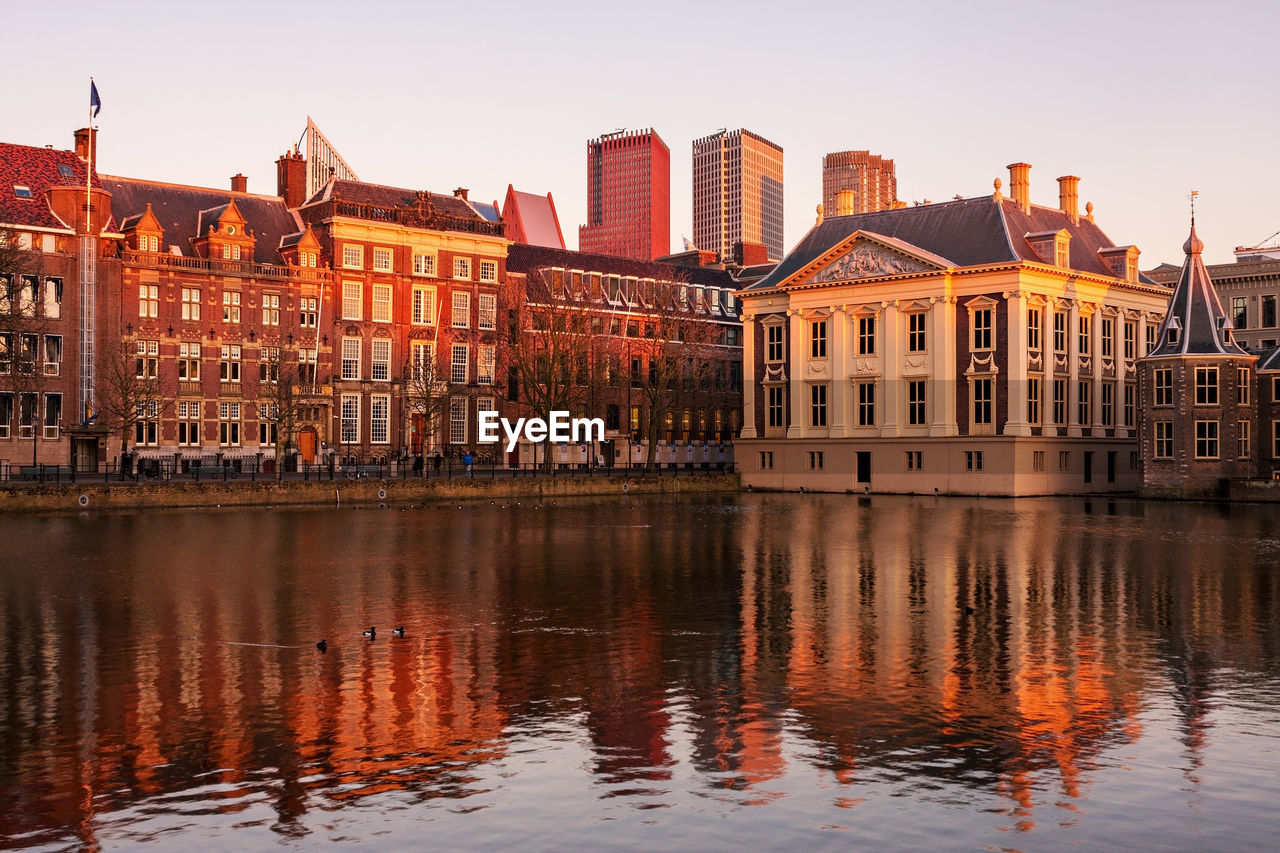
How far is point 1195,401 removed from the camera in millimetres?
72625

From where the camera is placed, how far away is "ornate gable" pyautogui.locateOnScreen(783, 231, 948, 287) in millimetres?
79000

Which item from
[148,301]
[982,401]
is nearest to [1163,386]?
[982,401]

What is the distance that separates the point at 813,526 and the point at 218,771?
1469 inches

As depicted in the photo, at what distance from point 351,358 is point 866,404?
35.4 metres

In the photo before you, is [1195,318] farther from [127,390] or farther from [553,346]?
[127,390]

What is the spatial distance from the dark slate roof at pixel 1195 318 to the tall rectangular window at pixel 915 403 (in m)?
13.5

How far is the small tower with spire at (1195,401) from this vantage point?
→ 2817 inches

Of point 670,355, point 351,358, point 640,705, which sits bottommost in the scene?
point 640,705

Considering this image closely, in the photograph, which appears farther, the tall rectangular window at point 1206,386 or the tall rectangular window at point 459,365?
the tall rectangular window at point 459,365

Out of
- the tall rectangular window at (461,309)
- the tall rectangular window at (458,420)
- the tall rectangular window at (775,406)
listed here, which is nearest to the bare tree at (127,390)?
the tall rectangular window at (458,420)

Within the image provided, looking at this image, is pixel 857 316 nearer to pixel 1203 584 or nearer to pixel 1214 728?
pixel 1203 584

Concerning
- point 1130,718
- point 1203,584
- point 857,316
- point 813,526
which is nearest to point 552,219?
point 857,316

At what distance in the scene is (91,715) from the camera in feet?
48.7

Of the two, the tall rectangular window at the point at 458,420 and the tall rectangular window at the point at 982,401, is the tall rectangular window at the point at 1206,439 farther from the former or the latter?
the tall rectangular window at the point at 458,420
